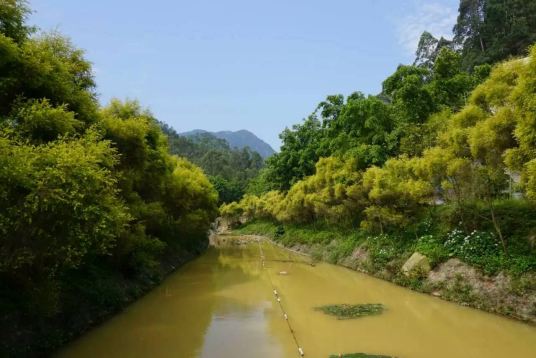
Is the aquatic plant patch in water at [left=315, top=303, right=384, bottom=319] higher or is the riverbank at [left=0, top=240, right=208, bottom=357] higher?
the riverbank at [left=0, top=240, right=208, bottom=357]

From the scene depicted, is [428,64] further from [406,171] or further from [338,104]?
[406,171]

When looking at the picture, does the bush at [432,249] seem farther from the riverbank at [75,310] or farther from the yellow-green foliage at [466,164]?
the riverbank at [75,310]

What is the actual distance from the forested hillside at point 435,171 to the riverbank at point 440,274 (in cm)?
11

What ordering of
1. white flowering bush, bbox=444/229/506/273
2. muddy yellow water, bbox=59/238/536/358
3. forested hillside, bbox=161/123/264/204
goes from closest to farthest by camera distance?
1. muddy yellow water, bbox=59/238/536/358
2. white flowering bush, bbox=444/229/506/273
3. forested hillside, bbox=161/123/264/204

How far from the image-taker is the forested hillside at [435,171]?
44.7 ft

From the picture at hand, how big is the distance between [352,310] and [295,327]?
2.65 m

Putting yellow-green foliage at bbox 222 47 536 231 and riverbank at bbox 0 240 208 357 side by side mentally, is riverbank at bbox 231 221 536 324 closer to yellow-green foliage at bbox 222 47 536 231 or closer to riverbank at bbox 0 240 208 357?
yellow-green foliage at bbox 222 47 536 231

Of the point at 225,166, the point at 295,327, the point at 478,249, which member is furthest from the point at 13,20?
the point at 225,166

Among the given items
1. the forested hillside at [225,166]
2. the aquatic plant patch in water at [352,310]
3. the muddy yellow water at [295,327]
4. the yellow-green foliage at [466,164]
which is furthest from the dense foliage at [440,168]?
the forested hillside at [225,166]

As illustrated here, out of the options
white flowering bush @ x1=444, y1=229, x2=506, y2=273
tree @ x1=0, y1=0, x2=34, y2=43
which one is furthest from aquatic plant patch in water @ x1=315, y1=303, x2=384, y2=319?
tree @ x1=0, y1=0, x2=34, y2=43

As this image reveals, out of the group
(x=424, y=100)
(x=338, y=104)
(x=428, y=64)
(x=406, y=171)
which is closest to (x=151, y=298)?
(x=406, y=171)

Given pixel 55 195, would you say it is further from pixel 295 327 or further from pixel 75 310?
pixel 295 327

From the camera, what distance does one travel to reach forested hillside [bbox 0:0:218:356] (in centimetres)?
782

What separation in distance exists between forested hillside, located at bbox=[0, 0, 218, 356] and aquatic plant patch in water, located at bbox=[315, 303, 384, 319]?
7.48m
